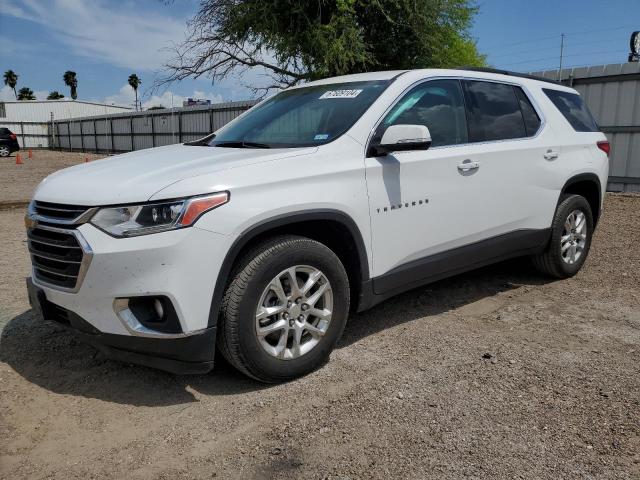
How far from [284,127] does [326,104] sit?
0.34 meters

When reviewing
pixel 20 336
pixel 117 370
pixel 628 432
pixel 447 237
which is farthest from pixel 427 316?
pixel 20 336

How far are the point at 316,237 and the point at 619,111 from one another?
10.3 m

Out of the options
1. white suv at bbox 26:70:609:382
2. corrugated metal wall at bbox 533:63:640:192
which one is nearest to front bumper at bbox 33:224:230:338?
white suv at bbox 26:70:609:382

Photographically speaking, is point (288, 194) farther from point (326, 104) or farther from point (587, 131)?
point (587, 131)

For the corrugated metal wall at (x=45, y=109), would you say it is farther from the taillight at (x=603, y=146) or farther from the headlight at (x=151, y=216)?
the headlight at (x=151, y=216)

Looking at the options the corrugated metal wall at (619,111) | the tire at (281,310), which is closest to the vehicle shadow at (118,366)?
the tire at (281,310)

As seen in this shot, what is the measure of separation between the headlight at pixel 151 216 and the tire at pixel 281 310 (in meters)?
0.40

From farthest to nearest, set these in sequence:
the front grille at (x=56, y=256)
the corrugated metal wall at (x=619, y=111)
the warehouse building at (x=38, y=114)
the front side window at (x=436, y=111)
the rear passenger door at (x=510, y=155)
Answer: the warehouse building at (x=38, y=114), the corrugated metal wall at (x=619, y=111), the rear passenger door at (x=510, y=155), the front side window at (x=436, y=111), the front grille at (x=56, y=256)

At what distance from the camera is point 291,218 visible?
292 cm

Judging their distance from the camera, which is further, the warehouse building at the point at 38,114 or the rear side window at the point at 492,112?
the warehouse building at the point at 38,114

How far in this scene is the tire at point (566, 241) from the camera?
4820mm

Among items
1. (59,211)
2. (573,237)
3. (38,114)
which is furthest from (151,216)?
(38,114)

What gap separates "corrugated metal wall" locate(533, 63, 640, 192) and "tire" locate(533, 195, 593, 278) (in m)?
7.00

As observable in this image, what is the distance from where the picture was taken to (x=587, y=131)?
5.12 metres
